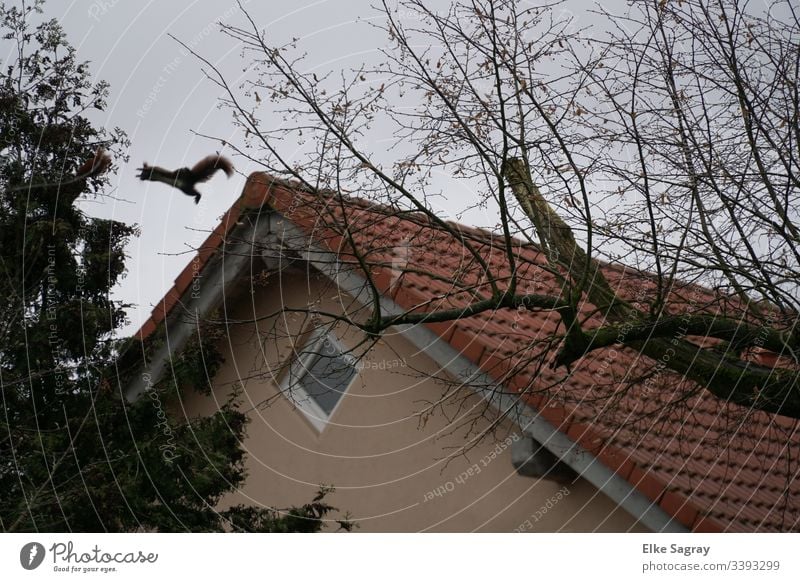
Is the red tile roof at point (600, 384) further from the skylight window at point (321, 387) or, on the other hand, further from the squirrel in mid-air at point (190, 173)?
the skylight window at point (321, 387)

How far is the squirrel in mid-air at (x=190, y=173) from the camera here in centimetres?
392

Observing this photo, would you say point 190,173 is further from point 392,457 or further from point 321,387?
point 392,457

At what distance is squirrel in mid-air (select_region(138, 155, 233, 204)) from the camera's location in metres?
3.92

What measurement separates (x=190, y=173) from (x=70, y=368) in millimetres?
918

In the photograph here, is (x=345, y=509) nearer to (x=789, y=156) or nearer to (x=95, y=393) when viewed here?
(x=95, y=393)

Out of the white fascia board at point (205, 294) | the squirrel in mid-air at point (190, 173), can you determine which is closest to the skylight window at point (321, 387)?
the white fascia board at point (205, 294)

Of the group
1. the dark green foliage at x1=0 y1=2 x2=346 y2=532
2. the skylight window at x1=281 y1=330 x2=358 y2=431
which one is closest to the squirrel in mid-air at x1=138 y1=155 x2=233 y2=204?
the dark green foliage at x1=0 y1=2 x2=346 y2=532

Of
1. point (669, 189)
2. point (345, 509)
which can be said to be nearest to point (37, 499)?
point (345, 509)

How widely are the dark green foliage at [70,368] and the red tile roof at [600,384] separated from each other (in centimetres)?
56

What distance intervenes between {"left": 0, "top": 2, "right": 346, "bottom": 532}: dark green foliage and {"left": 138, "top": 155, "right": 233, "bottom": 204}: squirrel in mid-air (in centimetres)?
18

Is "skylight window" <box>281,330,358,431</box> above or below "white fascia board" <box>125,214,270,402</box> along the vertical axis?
below

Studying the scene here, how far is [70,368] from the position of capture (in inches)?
155

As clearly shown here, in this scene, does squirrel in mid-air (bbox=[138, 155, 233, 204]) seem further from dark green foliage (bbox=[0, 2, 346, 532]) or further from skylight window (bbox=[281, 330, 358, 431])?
skylight window (bbox=[281, 330, 358, 431])
